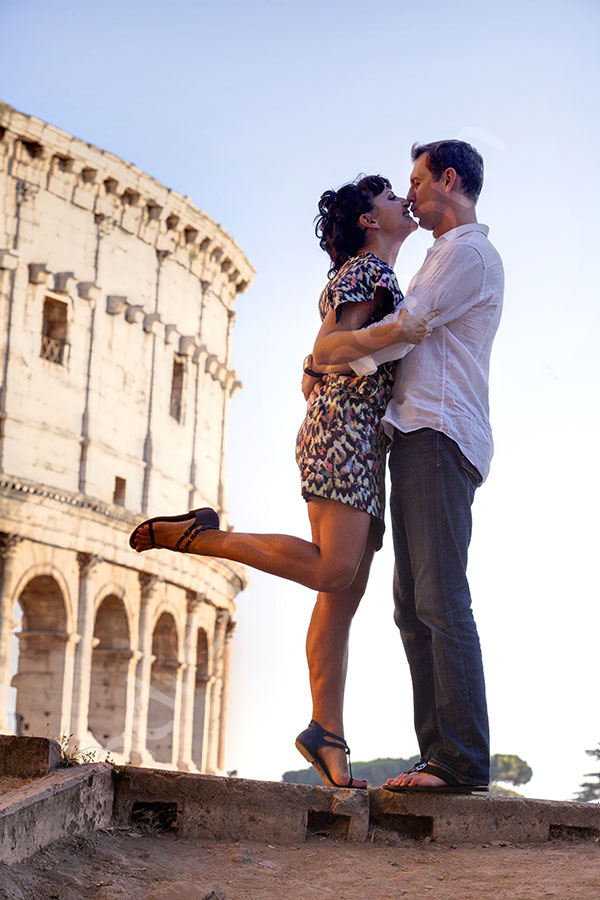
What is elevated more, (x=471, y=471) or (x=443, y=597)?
(x=471, y=471)

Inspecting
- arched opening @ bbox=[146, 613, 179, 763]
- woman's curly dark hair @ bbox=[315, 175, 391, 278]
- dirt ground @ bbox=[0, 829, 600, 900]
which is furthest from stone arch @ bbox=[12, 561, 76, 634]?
dirt ground @ bbox=[0, 829, 600, 900]

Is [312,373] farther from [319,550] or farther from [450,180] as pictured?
[450,180]

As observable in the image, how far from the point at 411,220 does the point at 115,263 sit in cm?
2326

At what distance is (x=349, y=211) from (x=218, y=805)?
2.31 meters

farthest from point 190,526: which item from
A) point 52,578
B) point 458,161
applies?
point 52,578

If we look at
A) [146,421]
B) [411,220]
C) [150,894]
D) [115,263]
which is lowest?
[150,894]

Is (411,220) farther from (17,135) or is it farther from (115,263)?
(115,263)

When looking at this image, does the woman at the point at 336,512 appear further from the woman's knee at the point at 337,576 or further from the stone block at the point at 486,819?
the stone block at the point at 486,819

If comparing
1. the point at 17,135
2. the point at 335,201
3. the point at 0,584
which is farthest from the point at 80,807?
the point at 17,135

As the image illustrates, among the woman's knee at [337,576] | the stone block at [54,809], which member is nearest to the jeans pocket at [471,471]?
the woman's knee at [337,576]

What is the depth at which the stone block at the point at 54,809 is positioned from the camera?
3.62 meters

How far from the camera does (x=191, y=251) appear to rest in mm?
30438

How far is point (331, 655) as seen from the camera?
4.96 metres

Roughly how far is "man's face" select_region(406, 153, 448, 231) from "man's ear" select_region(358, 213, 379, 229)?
0.16 meters
